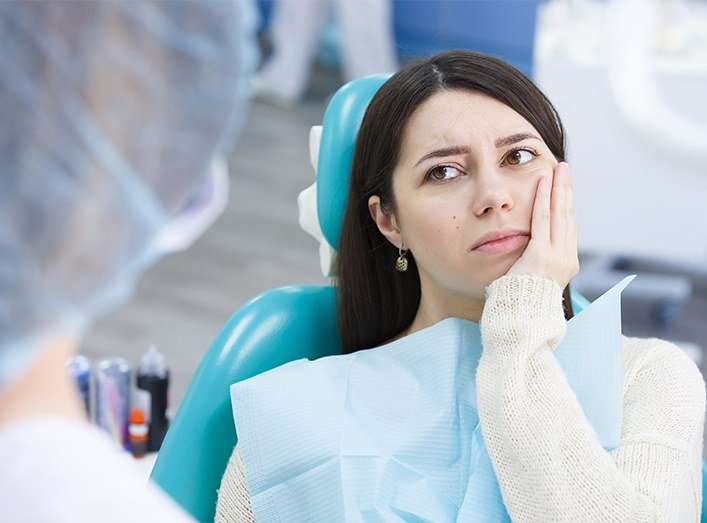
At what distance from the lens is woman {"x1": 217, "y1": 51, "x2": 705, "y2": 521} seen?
129 centimetres

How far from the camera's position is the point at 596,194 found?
10.3 ft

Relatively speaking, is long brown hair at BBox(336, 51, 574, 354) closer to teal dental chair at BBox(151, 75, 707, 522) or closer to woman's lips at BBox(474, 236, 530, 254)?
teal dental chair at BBox(151, 75, 707, 522)

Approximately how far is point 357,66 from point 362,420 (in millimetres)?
3323

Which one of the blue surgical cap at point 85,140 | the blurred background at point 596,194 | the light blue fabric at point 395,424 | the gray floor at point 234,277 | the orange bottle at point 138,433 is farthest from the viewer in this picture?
the gray floor at point 234,277

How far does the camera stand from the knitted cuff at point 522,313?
134 cm

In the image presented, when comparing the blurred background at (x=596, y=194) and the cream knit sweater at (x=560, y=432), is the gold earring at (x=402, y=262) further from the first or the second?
the blurred background at (x=596, y=194)

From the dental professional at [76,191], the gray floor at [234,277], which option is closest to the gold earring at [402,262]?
the dental professional at [76,191]

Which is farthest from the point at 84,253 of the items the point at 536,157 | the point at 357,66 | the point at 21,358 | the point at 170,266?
the point at 357,66

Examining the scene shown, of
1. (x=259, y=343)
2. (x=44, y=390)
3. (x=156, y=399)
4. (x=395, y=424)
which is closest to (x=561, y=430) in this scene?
(x=395, y=424)

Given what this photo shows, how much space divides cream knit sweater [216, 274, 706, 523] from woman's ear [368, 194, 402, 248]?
214 millimetres

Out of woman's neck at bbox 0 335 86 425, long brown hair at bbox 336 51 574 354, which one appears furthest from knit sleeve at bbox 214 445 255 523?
woman's neck at bbox 0 335 86 425

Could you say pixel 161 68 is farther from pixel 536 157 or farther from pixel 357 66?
pixel 357 66

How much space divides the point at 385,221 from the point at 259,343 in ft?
0.80

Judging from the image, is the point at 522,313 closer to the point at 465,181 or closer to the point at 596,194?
the point at 465,181
